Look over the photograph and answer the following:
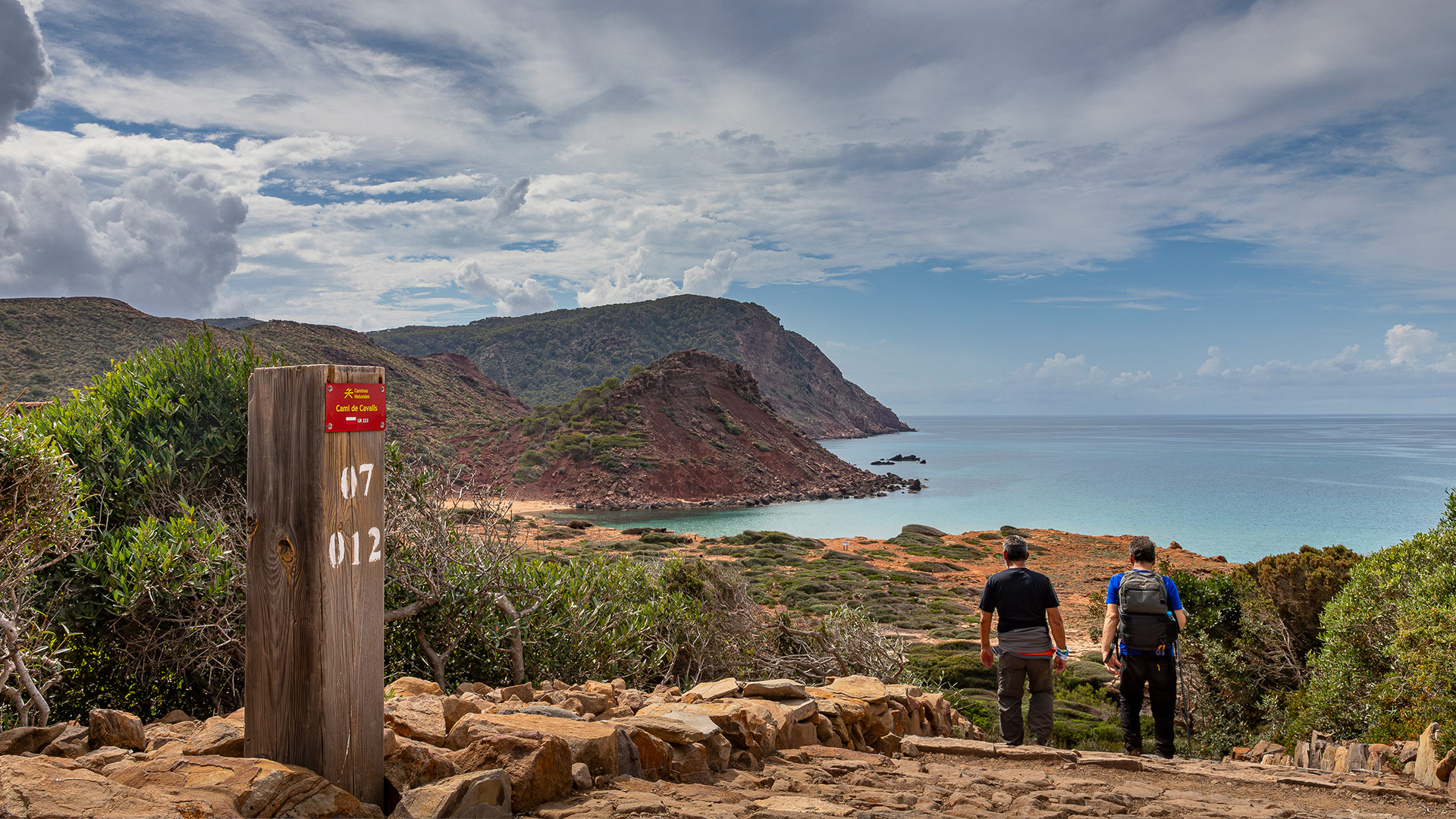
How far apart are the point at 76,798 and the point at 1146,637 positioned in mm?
6366

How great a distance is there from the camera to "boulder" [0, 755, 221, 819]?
219 centimetres

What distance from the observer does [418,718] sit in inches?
138

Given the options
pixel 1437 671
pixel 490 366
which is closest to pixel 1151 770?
pixel 1437 671

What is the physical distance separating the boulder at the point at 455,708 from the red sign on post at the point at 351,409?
157 centimetres

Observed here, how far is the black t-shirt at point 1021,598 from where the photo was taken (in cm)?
583

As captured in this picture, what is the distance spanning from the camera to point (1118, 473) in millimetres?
92062

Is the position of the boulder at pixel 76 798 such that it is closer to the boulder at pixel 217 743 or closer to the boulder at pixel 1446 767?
the boulder at pixel 217 743

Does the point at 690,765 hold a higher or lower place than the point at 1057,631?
lower

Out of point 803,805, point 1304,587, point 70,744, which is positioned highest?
point 70,744

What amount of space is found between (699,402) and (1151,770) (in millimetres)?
68034

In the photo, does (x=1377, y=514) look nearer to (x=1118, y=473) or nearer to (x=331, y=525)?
(x=1118, y=473)

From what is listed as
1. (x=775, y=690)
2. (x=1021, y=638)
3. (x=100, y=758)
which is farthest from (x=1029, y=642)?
(x=100, y=758)

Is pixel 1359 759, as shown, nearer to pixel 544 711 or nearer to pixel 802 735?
pixel 802 735

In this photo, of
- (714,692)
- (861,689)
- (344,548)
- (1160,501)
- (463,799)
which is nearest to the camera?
(463,799)
